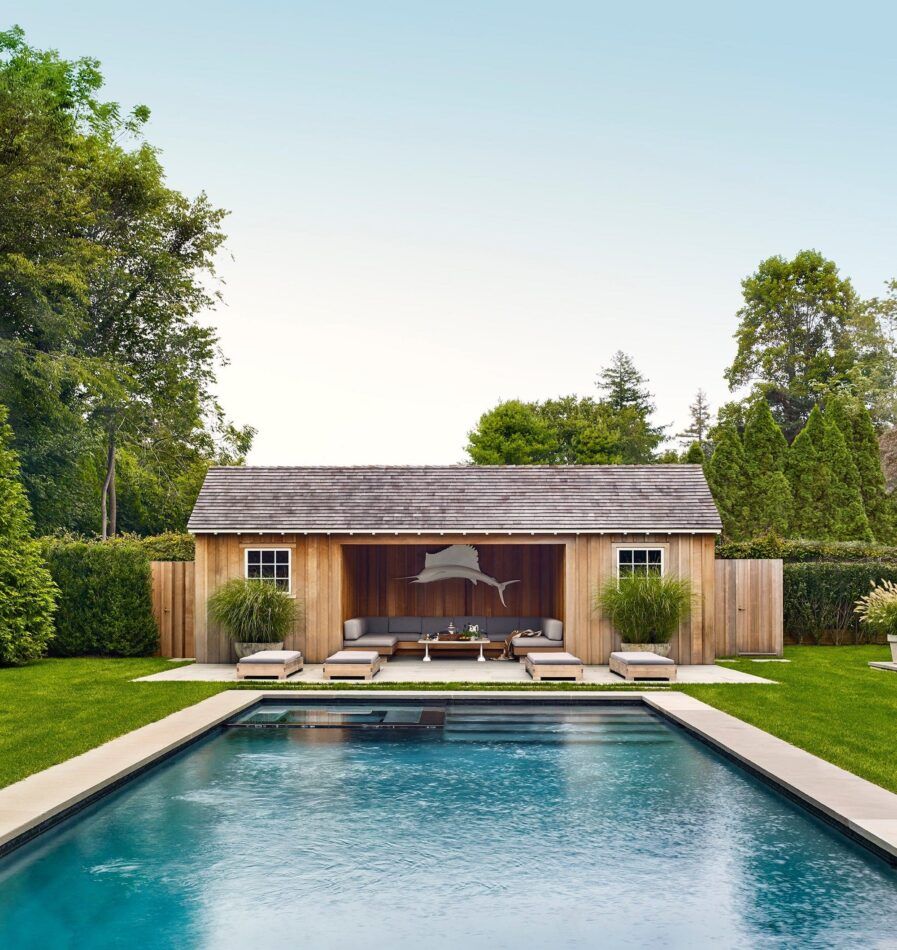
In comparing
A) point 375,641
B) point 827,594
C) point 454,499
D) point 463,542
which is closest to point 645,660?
point 463,542

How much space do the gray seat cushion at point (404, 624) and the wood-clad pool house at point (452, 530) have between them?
275 millimetres

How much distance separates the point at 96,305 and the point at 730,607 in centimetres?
2207

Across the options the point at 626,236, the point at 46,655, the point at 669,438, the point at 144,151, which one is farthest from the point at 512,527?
the point at 669,438

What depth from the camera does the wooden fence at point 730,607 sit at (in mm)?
17766

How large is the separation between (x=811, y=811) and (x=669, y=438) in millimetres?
50146

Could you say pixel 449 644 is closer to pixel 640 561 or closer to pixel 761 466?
pixel 640 561

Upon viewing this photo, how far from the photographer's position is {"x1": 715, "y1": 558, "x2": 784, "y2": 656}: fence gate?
1775cm

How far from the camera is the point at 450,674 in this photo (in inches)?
602

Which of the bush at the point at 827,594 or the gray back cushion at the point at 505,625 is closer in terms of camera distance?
the gray back cushion at the point at 505,625

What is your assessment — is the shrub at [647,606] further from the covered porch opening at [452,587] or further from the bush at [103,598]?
the bush at [103,598]

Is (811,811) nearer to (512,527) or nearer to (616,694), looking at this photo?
(616,694)

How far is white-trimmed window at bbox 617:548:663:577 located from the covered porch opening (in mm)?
2392

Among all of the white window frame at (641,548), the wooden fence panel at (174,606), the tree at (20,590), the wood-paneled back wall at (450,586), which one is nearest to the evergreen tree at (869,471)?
the wood-paneled back wall at (450,586)

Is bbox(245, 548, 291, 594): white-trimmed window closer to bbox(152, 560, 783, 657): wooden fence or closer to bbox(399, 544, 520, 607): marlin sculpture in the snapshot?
bbox(152, 560, 783, 657): wooden fence
